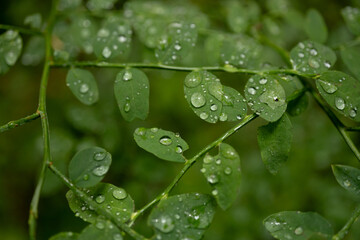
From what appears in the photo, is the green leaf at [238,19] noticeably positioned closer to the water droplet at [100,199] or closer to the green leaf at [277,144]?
the green leaf at [277,144]

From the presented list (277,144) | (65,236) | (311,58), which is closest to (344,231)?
(277,144)

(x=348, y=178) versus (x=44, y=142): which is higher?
(x=348, y=178)

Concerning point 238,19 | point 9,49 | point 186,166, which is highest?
point 238,19

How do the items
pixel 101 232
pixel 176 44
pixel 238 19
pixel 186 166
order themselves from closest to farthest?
pixel 101 232 → pixel 186 166 → pixel 176 44 → pixel 238 19

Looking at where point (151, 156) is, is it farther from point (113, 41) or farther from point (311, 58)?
point (311, 58)

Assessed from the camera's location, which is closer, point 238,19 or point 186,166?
point 186,166

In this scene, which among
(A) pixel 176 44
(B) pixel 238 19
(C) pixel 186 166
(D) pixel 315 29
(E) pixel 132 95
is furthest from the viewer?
(B) pixel 238 19

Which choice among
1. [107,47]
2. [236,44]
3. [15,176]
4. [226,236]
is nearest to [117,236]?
[107,47]
